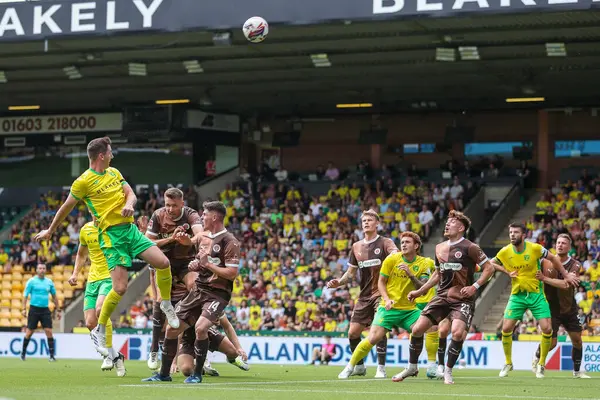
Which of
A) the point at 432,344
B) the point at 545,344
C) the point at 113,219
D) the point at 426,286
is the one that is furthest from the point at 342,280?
the point at 113,219

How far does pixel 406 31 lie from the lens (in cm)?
2862

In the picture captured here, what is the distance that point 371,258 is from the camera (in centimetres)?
1753

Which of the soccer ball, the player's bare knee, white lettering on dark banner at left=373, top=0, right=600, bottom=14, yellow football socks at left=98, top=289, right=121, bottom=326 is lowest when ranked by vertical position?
yellow football socks at left=98, top=289, right=121, bottom=326

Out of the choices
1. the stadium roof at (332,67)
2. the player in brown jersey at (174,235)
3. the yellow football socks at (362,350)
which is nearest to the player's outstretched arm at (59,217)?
the player in brown jersey at (174,235)

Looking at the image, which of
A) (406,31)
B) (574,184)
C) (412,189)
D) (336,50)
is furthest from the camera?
(412,189)

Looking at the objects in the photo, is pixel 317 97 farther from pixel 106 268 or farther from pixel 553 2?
pixel 106 268

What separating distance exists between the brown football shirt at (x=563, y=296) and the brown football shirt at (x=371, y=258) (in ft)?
10.9

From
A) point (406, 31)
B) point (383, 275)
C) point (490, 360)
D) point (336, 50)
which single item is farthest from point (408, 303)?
point (336, 50)

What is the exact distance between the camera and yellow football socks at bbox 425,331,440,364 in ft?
57.7

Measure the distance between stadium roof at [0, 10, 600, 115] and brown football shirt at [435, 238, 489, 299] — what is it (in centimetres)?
1174

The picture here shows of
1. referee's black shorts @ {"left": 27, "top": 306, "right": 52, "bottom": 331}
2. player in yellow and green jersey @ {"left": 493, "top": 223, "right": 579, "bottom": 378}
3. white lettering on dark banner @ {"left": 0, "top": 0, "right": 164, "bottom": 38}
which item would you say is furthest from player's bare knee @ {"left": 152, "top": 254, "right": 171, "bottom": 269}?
white lettering on dark banner @ {"left": 0, "top": 0, "right": 164, "bottom": 38}

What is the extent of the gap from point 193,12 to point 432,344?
13169 millimetres

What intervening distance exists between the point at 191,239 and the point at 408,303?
3.42 m

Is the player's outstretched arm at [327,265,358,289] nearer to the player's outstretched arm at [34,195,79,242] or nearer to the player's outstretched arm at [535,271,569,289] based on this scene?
the player's outstretched arm at [535,271,569,289]
